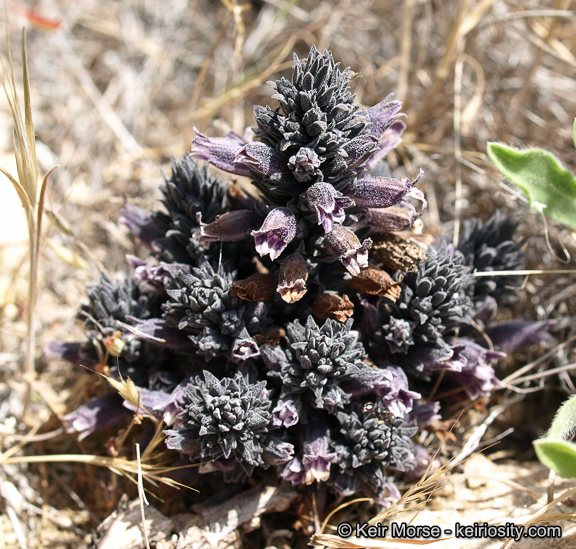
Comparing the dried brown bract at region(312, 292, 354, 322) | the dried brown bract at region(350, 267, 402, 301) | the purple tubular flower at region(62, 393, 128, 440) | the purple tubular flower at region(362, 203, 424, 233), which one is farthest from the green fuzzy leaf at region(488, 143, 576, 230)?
the purple tubular flower at region(62, 393, 128, 440)

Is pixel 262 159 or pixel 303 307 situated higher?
pixel 262 159

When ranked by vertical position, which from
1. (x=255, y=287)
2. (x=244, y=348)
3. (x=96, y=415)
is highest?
(x=255, y=287)

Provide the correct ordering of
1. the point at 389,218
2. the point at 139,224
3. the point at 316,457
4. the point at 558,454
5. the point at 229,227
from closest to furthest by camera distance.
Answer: the point at 558,454, the point at 316,457, the point at 229,227, the point at 389,218, the point at 139,224

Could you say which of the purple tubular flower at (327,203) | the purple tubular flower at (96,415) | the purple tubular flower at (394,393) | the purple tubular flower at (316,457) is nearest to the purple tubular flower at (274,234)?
the purple tubular flower at (327,203)

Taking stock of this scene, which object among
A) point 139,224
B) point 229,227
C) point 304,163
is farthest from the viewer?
point 139,224

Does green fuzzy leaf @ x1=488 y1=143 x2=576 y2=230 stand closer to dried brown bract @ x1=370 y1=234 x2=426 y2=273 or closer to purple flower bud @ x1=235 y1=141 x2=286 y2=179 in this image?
dried brown bract @ x1=370 y1=234 x2=426 y2=273

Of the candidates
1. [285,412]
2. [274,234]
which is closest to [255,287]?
[274,234]

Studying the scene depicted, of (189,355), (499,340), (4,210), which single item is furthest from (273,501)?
(4,210)

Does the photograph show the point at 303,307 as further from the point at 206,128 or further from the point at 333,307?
the point at 206,128
